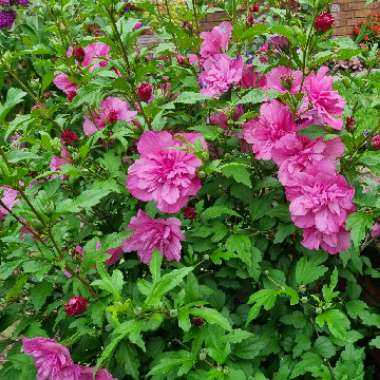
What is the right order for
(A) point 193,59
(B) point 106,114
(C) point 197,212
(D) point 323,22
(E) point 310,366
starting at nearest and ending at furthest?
(D) point 323,22, (E) point 310,366, (C) point 197,212, (B) point 106,114, (A) point 193,59

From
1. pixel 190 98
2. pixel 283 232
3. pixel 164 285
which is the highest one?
pixel 190 98

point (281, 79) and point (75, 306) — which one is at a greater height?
point (281, 79)

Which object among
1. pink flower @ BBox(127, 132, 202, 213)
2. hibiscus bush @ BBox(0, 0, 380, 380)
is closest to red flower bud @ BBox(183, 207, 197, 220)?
hibiscus bush @ BBox(0, 0, 380, 380)

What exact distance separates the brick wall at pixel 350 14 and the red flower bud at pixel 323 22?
200 inches

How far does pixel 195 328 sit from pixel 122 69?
70cm

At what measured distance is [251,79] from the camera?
1.51 m

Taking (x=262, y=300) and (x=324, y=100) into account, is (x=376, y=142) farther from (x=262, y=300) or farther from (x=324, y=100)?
(x=262, y=300)

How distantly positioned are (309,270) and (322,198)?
22cm

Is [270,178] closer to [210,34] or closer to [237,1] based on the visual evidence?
[210,34]

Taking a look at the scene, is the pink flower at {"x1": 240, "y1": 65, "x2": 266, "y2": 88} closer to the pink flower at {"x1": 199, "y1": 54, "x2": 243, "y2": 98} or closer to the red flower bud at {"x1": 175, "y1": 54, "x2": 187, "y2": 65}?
the pink flower at {"x1": 199, "y1": 54, "x2": 243, "y2": 98}

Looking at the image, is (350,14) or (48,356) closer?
(48,356)

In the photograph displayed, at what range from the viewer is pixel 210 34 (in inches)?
61.4

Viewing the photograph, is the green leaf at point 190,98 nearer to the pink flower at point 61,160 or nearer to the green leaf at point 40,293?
the pink flower at point 61,160

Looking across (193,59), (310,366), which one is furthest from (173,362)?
(193,59)
